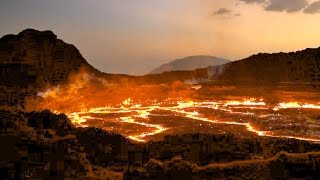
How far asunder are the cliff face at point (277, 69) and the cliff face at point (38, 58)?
80.0 feet

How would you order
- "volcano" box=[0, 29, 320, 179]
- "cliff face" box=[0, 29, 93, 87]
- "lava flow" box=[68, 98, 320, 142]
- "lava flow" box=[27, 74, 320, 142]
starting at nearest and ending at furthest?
"volcano" box=[0, 29, 320, 179], "lava flow" box=[27, 74, 320, 142], "lava flow" box=[68, 98, 320, 142], "cliff face" box=[0, 29, 93, 87]

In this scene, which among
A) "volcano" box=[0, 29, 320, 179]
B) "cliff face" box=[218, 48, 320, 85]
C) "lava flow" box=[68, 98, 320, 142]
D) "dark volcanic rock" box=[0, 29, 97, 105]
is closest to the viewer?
"volcano" box=[0, 29, 320, 179]

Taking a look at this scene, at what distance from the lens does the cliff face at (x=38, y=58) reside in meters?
57.1

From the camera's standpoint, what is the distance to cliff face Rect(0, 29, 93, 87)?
187ft

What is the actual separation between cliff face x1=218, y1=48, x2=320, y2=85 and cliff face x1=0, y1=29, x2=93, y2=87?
24397 mm

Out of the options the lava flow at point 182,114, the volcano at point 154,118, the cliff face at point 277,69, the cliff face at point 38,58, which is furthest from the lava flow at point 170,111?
the cliff face at point 277,69

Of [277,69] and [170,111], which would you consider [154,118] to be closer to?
[170,111]

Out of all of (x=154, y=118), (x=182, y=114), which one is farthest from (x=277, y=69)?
(x=154, y=118)

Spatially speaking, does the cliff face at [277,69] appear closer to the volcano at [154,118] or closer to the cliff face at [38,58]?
the volcano at [154,118]

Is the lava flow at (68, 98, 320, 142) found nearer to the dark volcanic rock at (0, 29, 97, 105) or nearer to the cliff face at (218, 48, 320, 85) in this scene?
the dark volcanic rock at (0, 29, 97, 105)

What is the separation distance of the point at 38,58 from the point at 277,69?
36.2 meters

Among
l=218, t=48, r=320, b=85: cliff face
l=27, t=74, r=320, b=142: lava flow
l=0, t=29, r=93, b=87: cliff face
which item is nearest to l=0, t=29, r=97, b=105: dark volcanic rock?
l=0, t=29, r=93, b=87: cliff face

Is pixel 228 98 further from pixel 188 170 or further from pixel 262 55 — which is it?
pixel 188 170

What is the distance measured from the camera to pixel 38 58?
62.8 m
